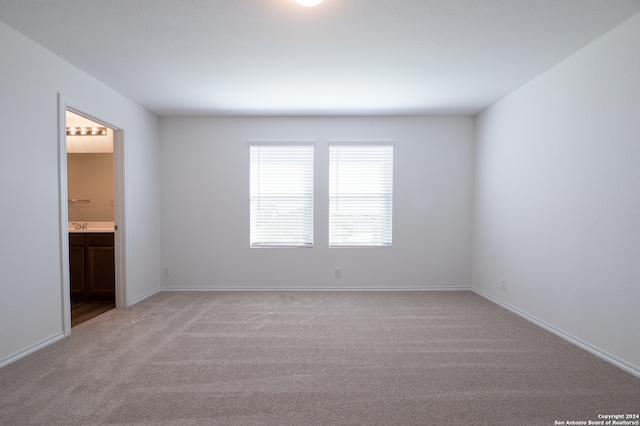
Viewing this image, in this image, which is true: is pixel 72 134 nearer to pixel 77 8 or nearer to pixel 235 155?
pixel 235 155

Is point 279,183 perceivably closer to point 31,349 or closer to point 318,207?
point 318,207

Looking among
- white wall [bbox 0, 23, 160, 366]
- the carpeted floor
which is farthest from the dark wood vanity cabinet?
white wall [bbox 0, 23, 160, 366]

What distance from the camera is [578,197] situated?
116 inches

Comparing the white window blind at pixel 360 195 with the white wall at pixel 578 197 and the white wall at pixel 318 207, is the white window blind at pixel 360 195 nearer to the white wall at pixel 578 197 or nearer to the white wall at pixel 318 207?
the white wall at pixel 318 207

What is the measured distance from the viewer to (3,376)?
7.66 ft

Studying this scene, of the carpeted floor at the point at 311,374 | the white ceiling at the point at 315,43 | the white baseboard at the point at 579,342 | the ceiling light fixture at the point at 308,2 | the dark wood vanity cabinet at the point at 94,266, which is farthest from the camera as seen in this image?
the dark wood vanity cabinet at the point at 94,266

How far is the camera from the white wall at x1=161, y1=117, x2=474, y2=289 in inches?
194

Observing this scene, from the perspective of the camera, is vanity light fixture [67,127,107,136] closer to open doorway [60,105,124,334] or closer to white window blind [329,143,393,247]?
open doorway [60,105,124,334]

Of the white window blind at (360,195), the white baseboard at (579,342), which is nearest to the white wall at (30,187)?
the white window blind at (360,195)

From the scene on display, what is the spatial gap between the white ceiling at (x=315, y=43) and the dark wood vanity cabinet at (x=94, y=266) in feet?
6.59

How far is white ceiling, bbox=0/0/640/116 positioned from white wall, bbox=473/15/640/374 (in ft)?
0.90

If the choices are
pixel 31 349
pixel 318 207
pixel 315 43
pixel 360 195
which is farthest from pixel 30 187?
pixel 360 195

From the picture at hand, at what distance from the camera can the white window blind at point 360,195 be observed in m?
4.97

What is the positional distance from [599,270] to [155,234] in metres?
5.13
